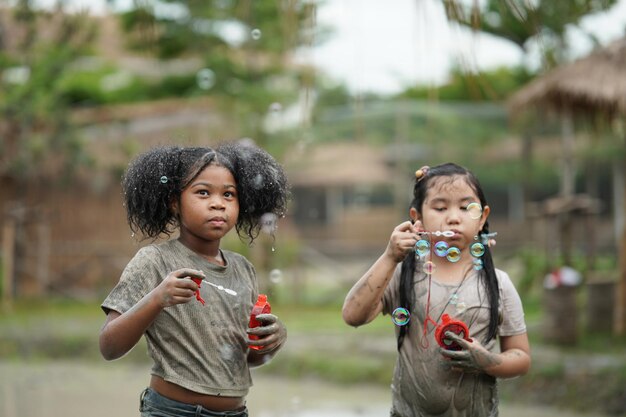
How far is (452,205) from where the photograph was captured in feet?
8.90

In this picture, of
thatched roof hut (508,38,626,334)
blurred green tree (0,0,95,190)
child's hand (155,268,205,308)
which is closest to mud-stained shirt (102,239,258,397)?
child's hand (155,268,205,308)

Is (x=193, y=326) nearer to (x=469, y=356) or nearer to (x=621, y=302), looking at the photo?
A: (x=469, y=356)

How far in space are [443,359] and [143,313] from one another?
0.82 metres

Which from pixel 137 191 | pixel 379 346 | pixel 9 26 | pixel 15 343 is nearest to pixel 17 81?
pixel 9 26

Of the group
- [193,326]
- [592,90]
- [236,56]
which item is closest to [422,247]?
[193,326]

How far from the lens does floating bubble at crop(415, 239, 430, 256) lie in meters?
2.62

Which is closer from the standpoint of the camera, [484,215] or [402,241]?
[402,241]

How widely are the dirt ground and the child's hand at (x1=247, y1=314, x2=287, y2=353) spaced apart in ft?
13.0

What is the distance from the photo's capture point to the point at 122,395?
7.32 m

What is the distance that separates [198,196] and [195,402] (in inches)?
21.6

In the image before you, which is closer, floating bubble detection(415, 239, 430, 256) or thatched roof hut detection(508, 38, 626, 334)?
floating bubble detection(415, 239, 430, 256)

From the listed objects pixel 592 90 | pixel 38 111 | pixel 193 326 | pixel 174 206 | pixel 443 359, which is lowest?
pixel 443 359

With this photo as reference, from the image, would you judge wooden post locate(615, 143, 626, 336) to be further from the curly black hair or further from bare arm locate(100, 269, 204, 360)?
bare arm locate(100, 269, 204, 360)

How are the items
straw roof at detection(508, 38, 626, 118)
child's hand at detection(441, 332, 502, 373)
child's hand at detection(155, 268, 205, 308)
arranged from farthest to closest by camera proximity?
straw roof at detection(508, 38, 626, 118)
child's hand at detection(441, 332, 502, 373)
child's hand at detection(155, 268, 205, 308)
